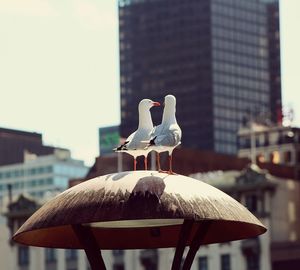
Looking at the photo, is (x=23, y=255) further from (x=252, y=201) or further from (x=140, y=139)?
(x=140, y=139)

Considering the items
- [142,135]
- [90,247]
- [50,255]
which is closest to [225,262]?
[50,255]

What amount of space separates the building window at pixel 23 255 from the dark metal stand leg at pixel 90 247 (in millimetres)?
136260

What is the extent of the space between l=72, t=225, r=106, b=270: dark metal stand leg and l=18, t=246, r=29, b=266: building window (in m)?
136

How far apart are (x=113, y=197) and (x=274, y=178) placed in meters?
124

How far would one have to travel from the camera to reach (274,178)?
164875 millimetres

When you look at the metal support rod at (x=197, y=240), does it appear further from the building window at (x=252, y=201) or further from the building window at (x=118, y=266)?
the building window at (x=118, y=266)

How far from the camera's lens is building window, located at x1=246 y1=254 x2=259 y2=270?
16238 centimetres

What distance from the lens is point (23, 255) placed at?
18025 centimetres

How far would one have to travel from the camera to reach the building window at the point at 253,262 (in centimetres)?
16238

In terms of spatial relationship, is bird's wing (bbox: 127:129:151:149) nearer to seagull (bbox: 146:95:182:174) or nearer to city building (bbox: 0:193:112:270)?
seagull (bbox: 146:95:182:174)

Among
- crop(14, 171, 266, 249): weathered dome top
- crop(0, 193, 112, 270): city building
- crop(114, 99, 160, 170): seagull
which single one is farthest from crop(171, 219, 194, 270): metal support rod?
crop(0, 193, 112, 270): city building

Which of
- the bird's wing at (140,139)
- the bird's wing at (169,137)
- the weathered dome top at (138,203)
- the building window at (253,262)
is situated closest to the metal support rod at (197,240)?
the weathered dome top at (138,203)

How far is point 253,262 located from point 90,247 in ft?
394

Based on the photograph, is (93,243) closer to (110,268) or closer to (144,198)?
(144,198)
